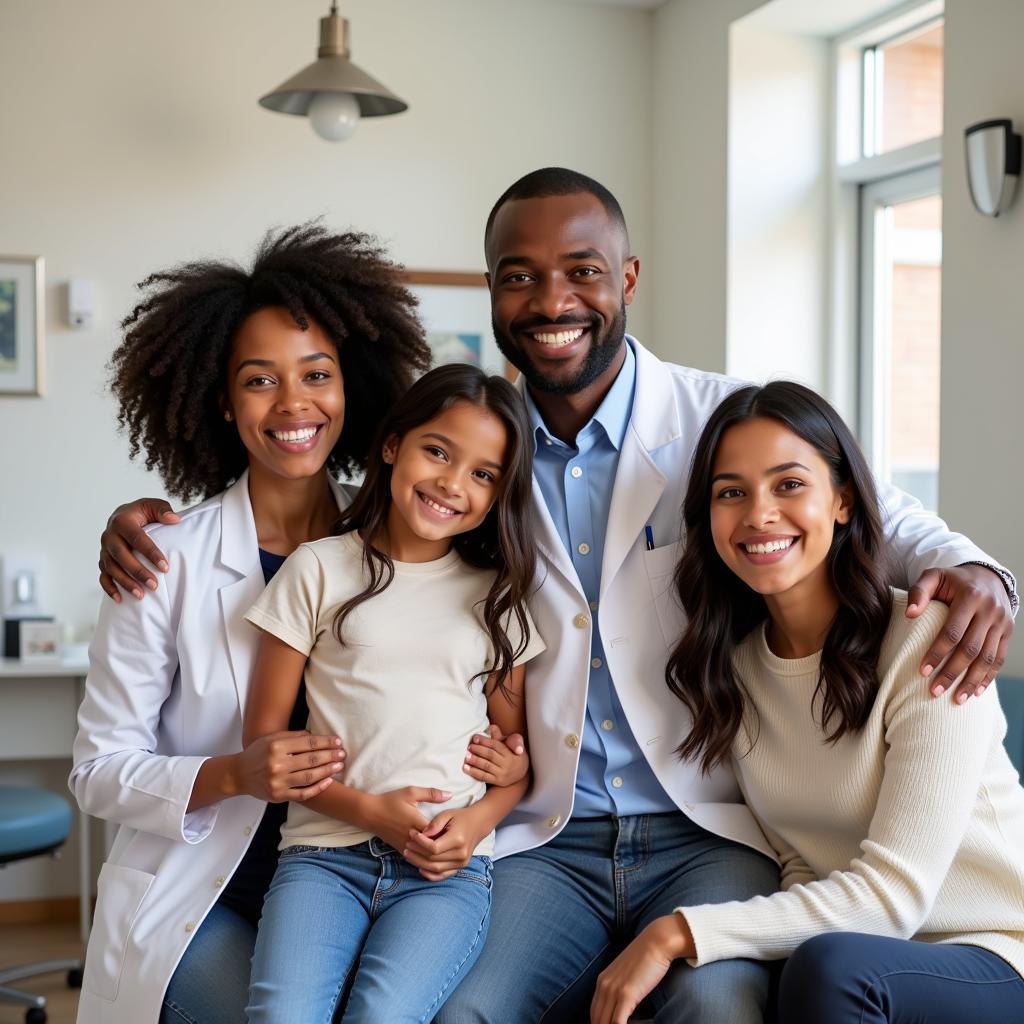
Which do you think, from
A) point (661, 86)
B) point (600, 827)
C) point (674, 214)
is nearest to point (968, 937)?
point (600, 827)

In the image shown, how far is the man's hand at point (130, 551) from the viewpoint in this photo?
6.07ft

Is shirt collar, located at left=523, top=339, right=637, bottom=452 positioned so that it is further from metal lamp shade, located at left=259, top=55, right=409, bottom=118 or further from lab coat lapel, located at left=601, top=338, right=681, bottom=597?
metal lamp shade, located at left=259, top=55, right=409, bottom=118

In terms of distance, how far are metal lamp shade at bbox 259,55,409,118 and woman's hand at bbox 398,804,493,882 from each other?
94.7 inches

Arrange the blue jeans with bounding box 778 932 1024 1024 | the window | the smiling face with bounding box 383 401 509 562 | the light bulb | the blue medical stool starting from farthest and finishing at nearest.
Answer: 1. the window
2. the light bulb
3. the blue medical stool
4. the smiling face with bounding box 383 401 509 562
5. the blue jeans with bounding box 778 932 1024 1024

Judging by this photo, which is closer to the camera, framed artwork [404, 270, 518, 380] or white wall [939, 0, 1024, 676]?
white wall [939, 0, 1024, 676]

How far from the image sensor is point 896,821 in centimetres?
159

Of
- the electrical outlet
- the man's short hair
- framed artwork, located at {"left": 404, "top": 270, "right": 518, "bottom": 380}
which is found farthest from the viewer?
framed artwork, located at {"left": 404, "top": 270, "right": 518, "bottom": 380}

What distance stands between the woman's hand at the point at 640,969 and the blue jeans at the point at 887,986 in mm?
136

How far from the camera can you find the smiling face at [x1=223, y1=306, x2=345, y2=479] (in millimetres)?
1907

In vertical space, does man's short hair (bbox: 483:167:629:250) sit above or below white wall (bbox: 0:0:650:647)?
below

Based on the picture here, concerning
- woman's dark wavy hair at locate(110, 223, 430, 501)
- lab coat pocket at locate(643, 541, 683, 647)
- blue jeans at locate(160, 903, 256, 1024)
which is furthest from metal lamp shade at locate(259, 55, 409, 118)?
blue jeans at locate(160, 903, 256, 1024)

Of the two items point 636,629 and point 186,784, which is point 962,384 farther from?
point 186,784

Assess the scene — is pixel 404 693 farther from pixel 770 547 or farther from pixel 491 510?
pixel 770 547

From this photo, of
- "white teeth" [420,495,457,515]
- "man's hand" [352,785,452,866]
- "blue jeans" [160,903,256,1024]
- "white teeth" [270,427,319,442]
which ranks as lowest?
"blue jeans" [160,903,256,1024]
